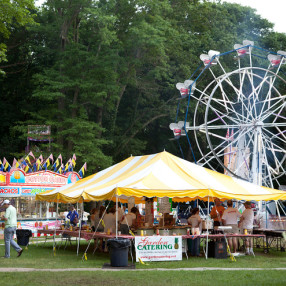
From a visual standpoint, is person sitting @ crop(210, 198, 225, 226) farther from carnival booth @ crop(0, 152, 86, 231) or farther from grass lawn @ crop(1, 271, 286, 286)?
carnival booth @ crop(0, 152, 86, 231)

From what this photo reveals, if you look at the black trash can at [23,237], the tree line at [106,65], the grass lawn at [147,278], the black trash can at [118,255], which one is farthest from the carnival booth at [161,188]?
the tree line at [106,65]

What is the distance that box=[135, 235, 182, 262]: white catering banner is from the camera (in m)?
15.3

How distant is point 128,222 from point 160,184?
235 centimetres

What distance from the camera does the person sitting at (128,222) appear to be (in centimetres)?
1691

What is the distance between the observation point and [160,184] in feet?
53.4

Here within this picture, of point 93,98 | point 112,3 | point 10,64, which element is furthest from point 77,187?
point 10,64

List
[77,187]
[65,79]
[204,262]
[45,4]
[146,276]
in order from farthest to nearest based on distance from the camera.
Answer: [45,4], [65,79], [77,187], [204,262], [146,276]

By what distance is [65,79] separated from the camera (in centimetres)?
3628

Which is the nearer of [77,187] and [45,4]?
[77,187]

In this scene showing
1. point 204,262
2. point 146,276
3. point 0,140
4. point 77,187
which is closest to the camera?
point 146,276

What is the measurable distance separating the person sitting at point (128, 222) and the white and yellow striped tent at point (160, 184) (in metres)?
0.94

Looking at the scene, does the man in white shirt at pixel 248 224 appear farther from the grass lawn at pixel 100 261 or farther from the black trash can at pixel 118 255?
the black trash can at pixel 118 255

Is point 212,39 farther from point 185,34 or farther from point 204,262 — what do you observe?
point 204,262

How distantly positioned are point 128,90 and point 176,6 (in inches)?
309
